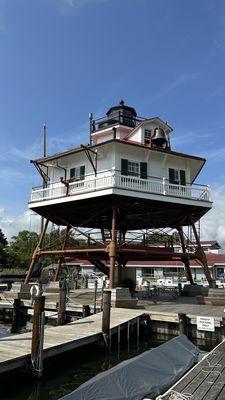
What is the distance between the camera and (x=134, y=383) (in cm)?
955

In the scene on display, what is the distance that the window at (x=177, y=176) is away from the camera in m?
28.1

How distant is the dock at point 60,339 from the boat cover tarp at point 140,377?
2.85 meters

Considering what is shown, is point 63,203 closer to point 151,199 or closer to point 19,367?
point 151,199

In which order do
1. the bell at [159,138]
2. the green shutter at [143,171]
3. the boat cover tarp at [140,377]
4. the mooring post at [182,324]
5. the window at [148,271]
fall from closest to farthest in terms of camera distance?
the boat cover tarp at [140,377] → the mooring post at [182,324] → the green shutter at [143,171] → the bell at [159,138] → the window at [148,271]

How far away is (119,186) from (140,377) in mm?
14752

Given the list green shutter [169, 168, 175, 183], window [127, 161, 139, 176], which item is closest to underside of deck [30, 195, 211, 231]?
green shutter [169, 168, 175, 183]

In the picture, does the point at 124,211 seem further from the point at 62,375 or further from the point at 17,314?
the point at 62,375

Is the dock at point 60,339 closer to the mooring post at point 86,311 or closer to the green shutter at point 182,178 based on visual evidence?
the mooring post at point 86,311

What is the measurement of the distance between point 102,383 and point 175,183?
20.3 meters

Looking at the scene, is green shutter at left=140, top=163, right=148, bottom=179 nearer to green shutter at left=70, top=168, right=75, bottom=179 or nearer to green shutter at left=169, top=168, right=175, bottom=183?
green shutter at left=169, top=168, right=175, bottom=183

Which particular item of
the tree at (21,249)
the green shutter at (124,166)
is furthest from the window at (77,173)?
the tree at (21,249)

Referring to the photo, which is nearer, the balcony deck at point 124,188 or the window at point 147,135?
the balcony deck at point 124,188

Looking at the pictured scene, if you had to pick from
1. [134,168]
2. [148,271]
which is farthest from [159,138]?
[148,271]

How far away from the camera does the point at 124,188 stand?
23734 mm
